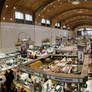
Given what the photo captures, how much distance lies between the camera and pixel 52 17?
22.4 meters

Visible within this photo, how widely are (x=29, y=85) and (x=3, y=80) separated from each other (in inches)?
43.1

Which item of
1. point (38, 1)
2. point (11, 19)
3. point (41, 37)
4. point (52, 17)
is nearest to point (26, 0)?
point (38, 1)

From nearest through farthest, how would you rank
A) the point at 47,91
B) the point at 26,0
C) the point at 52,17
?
the point at 47,91 < the point at 26,0 < the point at 52,17

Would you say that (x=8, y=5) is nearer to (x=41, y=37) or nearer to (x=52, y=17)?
(x=41, y=37)

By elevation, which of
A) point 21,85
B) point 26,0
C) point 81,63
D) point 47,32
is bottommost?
point 21,85

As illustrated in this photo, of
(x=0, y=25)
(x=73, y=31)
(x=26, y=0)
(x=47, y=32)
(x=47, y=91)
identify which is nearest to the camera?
(x=47, y=91)

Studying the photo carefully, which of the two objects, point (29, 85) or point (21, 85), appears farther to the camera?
point (21, 85)

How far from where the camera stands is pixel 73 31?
145ft

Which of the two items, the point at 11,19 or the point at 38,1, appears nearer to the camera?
the point at 11,19

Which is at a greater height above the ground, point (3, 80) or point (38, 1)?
point (38, 1)

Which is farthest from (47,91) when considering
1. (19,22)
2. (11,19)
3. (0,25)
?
(19,22)

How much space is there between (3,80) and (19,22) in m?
9.63

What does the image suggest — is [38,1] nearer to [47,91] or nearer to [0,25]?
[0,25]

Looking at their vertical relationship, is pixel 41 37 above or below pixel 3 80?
above
